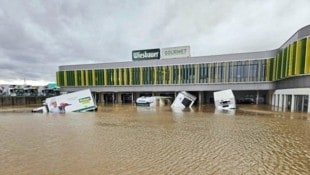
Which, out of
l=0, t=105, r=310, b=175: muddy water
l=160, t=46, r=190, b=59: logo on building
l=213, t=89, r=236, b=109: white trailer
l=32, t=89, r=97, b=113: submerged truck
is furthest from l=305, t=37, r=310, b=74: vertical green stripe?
l=32, t=89, r=97, b=113: submerged truck

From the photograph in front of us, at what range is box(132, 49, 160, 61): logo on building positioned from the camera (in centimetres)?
4688

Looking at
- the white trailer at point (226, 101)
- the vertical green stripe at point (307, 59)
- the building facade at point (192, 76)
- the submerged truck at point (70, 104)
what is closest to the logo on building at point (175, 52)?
the building facade at point (192, 76)

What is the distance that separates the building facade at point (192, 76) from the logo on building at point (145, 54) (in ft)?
6.32

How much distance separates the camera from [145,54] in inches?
1895

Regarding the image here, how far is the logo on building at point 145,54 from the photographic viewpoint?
46881 mm

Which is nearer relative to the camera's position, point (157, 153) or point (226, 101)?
point (157, 153)

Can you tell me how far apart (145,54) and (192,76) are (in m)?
13.2

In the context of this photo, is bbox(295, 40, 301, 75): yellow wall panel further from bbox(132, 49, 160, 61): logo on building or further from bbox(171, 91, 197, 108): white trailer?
bbox(132, 49, 160, 61): logo on building

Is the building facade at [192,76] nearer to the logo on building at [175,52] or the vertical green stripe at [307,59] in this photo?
the logo on building at [175,52]

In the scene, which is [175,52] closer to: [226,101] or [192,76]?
[192,76]

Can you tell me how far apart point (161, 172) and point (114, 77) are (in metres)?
44.1

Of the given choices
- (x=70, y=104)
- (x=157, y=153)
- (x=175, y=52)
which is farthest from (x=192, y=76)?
(x=157, y=153)

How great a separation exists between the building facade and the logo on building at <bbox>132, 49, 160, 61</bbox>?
75.9 inches

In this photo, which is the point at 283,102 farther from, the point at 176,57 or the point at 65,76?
A: the point at 65,76
